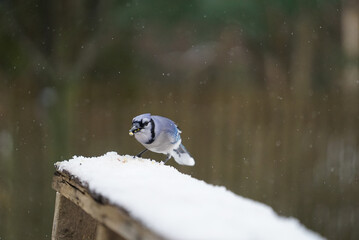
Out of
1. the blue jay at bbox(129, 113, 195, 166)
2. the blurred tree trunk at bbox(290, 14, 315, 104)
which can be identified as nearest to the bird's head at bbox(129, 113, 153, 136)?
the blue jay at bbox(129, 113, 195, 166)

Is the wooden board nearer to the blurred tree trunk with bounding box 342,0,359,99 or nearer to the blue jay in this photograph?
the blue jay

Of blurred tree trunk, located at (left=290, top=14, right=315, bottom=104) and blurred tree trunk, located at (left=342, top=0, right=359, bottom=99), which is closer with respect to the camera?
blurred tree trunk, located at (left=290, top=14, right=315, bottom=104)

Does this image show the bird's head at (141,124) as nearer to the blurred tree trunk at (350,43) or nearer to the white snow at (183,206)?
the white snow at (183,206)

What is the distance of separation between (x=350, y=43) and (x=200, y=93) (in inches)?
64.9

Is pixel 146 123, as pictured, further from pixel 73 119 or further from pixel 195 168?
pixel 195 168

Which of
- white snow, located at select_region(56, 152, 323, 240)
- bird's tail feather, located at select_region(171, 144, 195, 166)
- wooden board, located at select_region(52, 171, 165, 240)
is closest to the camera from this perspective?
white snow, located at select_region(56, 152, 323, 240)

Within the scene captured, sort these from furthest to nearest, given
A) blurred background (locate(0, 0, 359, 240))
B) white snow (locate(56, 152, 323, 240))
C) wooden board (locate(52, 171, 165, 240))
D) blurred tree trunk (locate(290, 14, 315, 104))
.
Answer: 1. blurred tree trunk (locate(290, 14, 315, 104))
2. blurred background (locate(0, 0, 359, 240))
3. wooden board (locate(52, 171, 165, 240))
4. white snow (locate(56, 152, 323, 240))

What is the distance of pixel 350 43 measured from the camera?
4.72m

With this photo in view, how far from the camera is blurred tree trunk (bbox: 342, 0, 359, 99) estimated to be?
186 inches

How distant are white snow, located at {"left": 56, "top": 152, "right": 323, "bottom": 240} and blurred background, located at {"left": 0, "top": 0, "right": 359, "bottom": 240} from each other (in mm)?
2102

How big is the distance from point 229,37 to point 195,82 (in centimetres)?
49

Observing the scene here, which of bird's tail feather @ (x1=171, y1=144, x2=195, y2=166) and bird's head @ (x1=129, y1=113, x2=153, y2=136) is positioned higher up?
bird's head @ (x1=129, y1=113, x2=153, y2=136)

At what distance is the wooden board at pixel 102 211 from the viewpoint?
1132mm

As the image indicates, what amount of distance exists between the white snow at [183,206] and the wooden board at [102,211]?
0.06 ft
